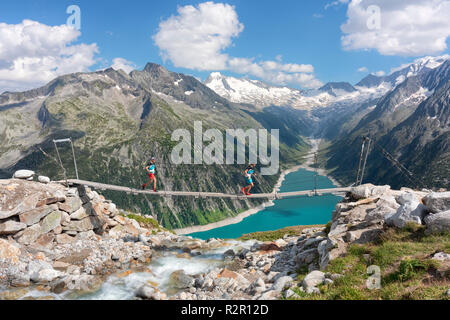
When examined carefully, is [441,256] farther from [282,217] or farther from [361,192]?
[282,217]

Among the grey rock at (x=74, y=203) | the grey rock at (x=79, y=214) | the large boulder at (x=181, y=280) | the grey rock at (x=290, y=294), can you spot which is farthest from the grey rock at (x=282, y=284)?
the grey rock at (x=74, y=203)

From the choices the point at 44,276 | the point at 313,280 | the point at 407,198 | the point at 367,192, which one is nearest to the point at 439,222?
the point at 407,198

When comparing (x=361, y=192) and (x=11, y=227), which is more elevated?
(x=361, y=192)

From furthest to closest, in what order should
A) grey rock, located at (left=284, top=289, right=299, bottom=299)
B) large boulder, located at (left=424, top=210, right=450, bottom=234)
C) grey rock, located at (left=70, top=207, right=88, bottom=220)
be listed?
grey rock, located at (left=70, top=207, right=88, bottom=220)
large boulder, located at (left=424, top=210, right=450, bottom=234)
grey rock, located at (left=284, top=289, right=299, bottom=299)

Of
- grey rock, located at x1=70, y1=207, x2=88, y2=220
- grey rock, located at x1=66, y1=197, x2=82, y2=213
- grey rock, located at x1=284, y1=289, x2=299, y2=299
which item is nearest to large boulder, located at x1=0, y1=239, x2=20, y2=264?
grey rock, located at x1=70, y1=207, x2=88, y2=220

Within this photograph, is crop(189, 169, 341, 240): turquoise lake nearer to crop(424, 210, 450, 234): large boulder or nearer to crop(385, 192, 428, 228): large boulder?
crop(385, 192, 428, 228): large boulder
